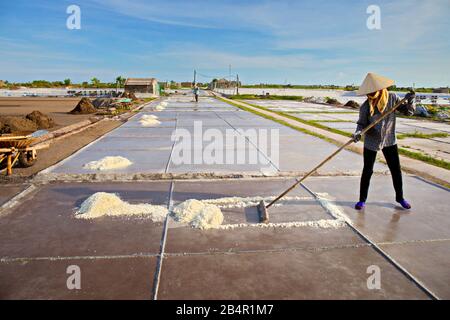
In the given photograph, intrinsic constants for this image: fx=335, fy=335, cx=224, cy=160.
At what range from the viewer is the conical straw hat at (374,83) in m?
4.00

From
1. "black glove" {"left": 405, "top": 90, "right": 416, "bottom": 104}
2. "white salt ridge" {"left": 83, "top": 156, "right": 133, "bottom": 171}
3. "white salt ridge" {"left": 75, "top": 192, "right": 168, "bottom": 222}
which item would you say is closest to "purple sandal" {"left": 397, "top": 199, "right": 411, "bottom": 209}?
"black glove" {"left": 405, "top": 90, "right": 416, "bottom": 104}

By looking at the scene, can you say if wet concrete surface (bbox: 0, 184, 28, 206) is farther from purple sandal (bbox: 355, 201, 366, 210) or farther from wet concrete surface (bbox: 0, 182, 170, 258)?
purple sandal (bbox: 355, 201, 366, 210)

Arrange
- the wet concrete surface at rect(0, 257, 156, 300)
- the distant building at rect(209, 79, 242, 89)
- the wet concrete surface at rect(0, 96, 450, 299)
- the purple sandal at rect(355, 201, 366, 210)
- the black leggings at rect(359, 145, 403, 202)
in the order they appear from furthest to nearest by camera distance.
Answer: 1. the distant building at rect(209, 79, 242, 89)
2. the purple sandal at rect(355, 201, 366, 210)
3. the black leggings at rect(359, 145, 403, 202)
4. the wet concrete surface at rect(0, 96, 450, 299)
5. the wet concrete surface at rect(0, 257, 156, 300)

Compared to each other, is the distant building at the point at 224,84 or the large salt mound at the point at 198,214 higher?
the distant building at the point at 224,84

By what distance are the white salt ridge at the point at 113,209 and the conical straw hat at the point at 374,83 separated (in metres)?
2.93

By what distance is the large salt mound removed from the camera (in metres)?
Answer: 3.89

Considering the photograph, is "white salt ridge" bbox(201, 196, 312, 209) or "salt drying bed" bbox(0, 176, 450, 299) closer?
"salt drying bed" bbox(0, 176, 450, 299)

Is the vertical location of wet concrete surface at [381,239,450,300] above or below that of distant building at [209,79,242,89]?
below

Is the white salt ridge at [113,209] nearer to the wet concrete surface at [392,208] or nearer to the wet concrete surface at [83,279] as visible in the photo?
the wet concrete surface at [83,279]

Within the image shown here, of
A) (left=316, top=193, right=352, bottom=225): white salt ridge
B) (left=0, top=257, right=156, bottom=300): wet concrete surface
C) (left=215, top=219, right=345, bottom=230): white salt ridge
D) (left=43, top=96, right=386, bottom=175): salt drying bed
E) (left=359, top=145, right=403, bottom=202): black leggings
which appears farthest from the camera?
(left=43, top=96, right=386, bottom=175): salt drying bed

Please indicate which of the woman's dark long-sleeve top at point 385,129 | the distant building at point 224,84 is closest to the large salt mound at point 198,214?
the woman's dark long-sleeve top at point 385,129

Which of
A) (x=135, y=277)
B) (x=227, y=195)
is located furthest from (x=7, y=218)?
(x=227, y=195)

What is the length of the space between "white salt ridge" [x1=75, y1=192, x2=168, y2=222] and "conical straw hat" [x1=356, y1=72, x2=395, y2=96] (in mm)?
2927
